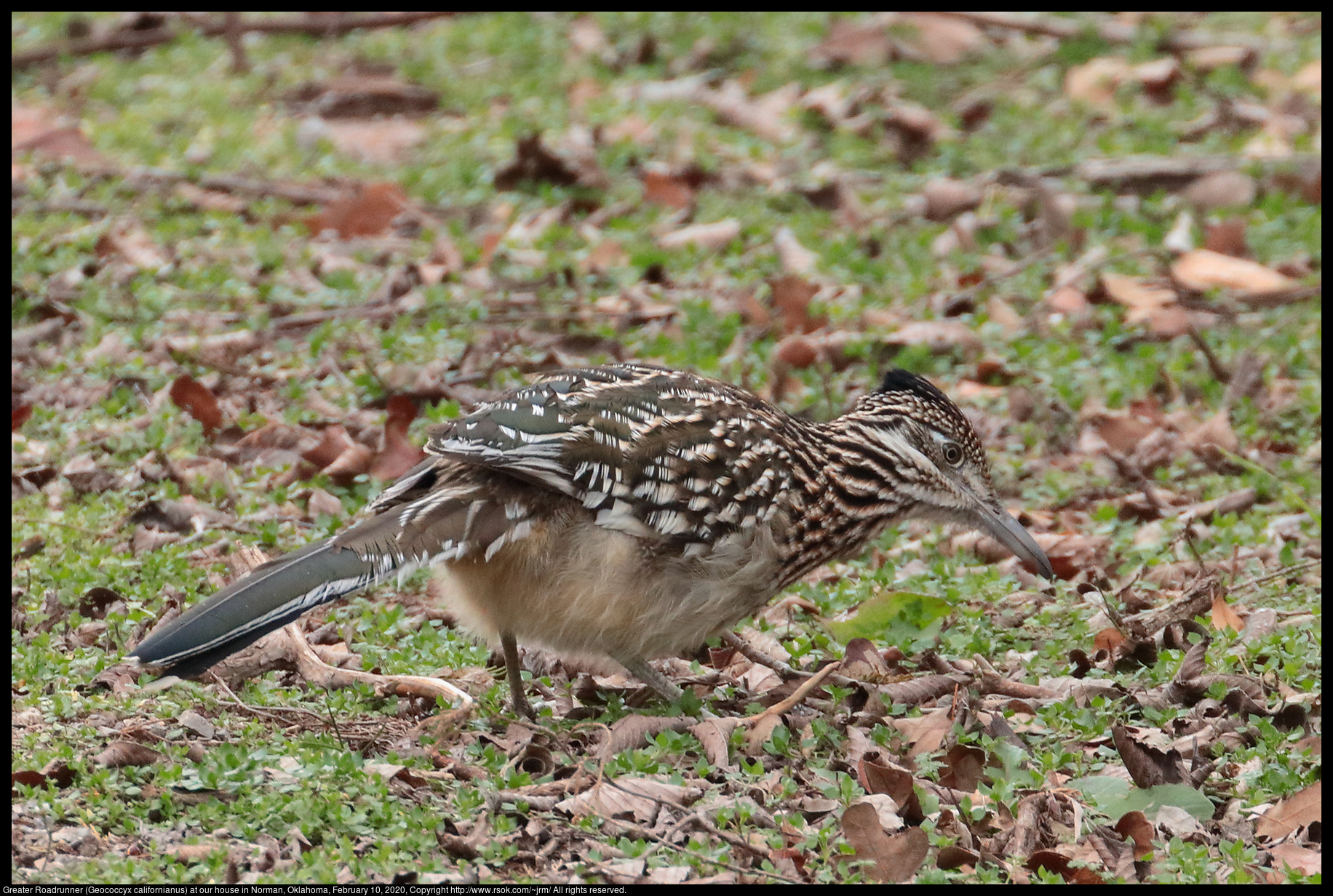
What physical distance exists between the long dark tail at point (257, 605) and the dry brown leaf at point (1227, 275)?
532 cm

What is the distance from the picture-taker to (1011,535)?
206 inches

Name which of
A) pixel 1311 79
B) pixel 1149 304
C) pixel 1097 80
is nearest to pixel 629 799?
pixel 1149 304

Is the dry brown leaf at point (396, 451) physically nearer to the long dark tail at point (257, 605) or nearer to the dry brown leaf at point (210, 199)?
the long dark tail at point (257, 605)

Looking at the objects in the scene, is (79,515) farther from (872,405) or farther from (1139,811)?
(1139,811)

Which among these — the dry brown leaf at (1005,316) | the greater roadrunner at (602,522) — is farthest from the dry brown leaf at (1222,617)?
the dry brown leaf at (1005,316)

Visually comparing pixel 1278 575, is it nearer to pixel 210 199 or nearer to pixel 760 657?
pixel 760 657

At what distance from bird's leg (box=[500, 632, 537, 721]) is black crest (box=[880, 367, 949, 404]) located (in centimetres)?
164

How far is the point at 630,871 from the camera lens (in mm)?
3666

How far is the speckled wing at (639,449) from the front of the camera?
13.9ft

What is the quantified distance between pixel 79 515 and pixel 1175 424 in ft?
14.9

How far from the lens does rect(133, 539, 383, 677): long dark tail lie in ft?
12.2

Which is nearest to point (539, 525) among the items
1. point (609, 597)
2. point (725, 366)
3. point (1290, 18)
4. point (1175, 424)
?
point (609, 597)

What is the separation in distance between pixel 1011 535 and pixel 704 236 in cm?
376

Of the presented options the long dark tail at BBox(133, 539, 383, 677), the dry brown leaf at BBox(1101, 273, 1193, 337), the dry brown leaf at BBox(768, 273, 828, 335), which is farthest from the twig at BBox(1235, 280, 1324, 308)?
the long dark tail at BBox(133, 539, 383, 677)
